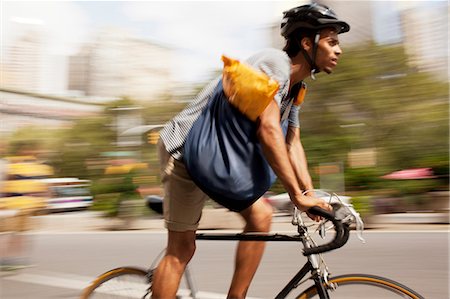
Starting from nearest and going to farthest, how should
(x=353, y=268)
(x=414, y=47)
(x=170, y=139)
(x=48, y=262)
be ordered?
(x=170, y=139), (x=353, y=268), (x=48, y=262), (x=414, y=47)

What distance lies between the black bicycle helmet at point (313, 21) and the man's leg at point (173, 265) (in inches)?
34.7

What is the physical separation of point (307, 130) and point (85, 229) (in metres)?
7.41

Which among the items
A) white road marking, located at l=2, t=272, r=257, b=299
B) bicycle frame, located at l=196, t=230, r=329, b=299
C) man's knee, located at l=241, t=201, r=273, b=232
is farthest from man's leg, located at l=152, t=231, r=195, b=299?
white road marking, located at l=2, t=272, r=257, b=299

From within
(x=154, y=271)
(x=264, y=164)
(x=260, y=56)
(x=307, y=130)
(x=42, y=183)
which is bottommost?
(x=307, y=130)

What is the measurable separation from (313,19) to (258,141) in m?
0.54

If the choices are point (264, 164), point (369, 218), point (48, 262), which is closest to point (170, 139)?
point (264, 164)

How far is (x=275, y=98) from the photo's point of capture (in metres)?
2.22

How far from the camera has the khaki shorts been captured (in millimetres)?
2381

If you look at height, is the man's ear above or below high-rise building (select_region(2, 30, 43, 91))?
above

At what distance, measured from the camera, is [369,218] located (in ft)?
33.1

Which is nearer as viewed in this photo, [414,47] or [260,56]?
[260,56]

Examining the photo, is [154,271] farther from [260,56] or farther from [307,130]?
[307,130]

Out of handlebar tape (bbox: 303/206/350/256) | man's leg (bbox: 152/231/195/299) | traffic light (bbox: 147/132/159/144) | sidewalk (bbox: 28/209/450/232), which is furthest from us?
traffic light (bbox: 147/132/159/144)

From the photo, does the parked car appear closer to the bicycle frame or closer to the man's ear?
the bicycle frame
